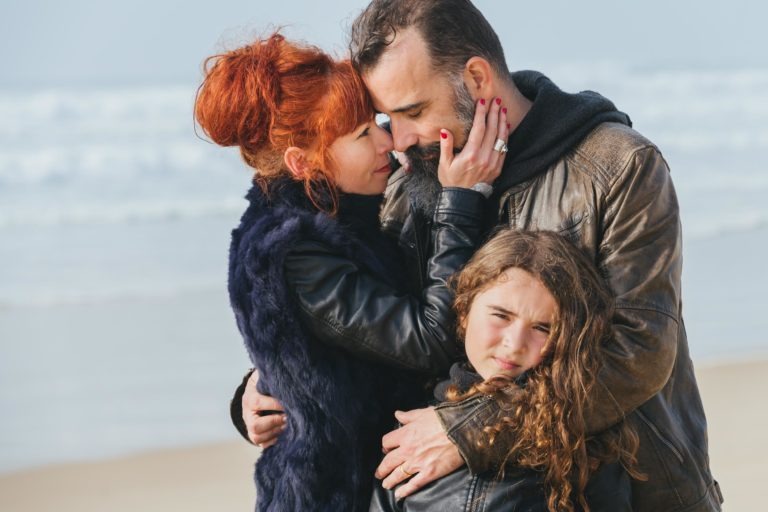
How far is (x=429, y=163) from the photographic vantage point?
10.9 feet

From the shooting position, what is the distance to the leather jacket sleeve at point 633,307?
2.87 metres

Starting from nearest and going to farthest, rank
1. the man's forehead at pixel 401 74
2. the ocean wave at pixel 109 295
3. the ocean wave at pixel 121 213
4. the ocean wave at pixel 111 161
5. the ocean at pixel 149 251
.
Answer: the man's forehead at pixel 401 74 < the ocean at pixel 149 251 < the ocean wave at pixel 109 295 < the ocean wave at pixel 121 213 < the ocean wave at pixel 111 161

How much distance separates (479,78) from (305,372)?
1.03 m

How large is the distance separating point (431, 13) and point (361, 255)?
76cm

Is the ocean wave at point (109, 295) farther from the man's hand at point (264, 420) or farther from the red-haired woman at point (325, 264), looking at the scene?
the red-haired woman at point (325, 264)

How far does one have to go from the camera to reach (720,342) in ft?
27.2

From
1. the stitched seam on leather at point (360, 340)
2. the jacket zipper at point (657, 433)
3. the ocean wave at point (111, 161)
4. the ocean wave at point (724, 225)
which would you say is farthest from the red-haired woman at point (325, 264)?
the ocean wave at point (111, 161)

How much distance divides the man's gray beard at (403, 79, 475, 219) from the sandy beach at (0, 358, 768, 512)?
11.6 feet

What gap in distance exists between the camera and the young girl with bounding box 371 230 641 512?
2799mm

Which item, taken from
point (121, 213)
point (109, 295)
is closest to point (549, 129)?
point (109, 295)

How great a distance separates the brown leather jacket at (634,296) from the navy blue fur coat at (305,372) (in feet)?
0.90

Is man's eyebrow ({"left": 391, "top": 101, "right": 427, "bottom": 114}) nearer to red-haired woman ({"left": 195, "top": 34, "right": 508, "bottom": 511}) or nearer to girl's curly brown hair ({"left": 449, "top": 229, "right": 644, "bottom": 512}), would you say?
red-haired woman ({"left": 195, "top": 34, "right": 508, "bottom": 511})

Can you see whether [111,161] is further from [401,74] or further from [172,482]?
[401,74]

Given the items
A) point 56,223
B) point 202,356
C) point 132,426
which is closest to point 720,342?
point 202,356
